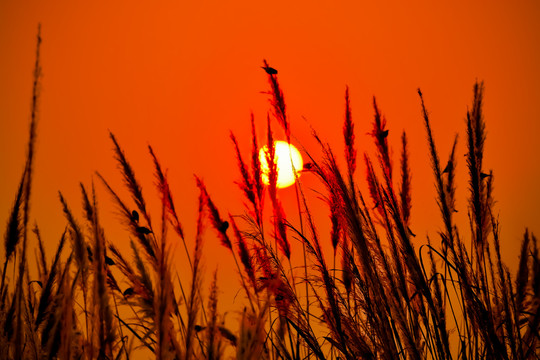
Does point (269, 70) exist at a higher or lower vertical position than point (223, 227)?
higher

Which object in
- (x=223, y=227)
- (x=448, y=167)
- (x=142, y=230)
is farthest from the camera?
(x=223, y=227)

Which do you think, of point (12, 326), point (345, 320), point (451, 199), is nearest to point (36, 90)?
point (12, 326)

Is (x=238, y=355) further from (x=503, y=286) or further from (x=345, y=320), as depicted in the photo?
(x=503, y=286)

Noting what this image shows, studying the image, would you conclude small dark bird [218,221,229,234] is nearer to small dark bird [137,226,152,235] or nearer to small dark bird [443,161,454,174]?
small dark bird [137,226,152,235]

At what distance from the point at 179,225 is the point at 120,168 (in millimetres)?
581

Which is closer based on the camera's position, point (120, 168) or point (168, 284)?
point (168, 284)

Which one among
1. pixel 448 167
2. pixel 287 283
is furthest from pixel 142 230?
pixel 448 167

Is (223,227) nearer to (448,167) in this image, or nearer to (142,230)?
(142,230)

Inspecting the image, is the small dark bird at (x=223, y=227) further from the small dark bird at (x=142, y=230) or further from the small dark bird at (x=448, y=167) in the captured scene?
the small dark bird at (x=448, y=167)

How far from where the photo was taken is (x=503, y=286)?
1.72 m

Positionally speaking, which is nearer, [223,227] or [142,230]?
[142,230]

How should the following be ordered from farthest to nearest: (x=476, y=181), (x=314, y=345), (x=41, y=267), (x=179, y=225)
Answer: (x=179, y=225), (x=41, y=267), (x=476, y=181), (x=314, y=345)

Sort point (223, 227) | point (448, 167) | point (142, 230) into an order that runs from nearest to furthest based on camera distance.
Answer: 1. point (142, 230)
2. point (448, 167)
3. point (223, 227)

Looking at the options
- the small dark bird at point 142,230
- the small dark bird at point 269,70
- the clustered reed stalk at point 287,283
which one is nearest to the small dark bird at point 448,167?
the clustered reed stalk at point 287,283
